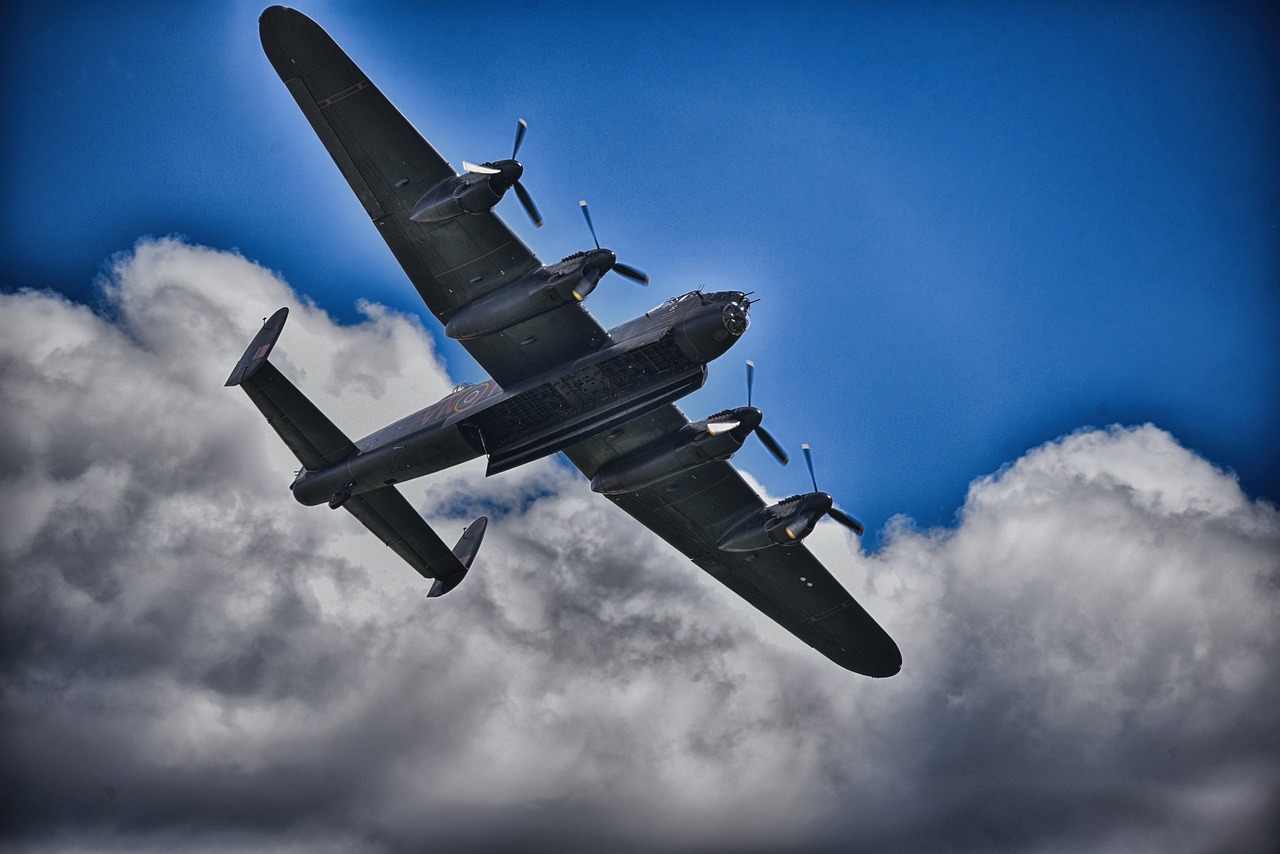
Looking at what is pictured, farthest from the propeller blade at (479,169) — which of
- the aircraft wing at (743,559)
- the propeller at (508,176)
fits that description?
the aircraft wing at (743,559)

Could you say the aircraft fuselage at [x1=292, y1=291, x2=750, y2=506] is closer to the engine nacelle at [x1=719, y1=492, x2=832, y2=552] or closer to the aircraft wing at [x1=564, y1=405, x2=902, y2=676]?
the aircraft wing at [x1=564, y1=405, x2=902, y2=676]

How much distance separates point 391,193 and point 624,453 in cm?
1244

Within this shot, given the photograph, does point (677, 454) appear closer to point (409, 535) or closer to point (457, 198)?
point (409, 535)

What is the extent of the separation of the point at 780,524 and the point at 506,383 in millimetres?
11330

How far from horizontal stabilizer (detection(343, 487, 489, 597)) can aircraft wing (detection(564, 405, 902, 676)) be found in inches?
243

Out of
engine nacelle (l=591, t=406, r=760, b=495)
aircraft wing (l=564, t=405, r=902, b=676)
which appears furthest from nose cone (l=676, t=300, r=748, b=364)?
aircraft wing (l=564, t=405, r=902, b=676)

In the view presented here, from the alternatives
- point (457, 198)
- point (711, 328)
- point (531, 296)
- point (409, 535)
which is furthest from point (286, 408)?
point (711, 328)

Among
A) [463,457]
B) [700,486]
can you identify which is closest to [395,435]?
[463,457]

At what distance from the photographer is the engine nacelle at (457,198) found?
109ft

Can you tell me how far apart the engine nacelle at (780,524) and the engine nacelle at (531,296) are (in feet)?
38.7

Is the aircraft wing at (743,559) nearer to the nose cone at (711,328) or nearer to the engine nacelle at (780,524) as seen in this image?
the engine nacelle at (780,524)

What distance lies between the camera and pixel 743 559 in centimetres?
4488

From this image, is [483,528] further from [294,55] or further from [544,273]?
[294,55]

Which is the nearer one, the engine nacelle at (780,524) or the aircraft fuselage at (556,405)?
the aircraft fuselage at (556,405)
